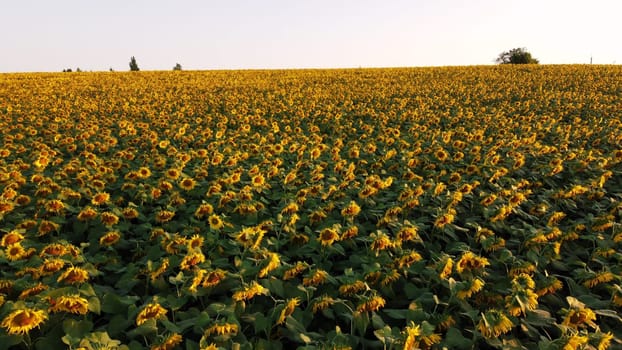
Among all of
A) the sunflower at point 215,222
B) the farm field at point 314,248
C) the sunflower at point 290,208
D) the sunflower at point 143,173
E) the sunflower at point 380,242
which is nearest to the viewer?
the farm field at point 314,248

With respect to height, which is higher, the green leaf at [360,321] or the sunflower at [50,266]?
the sunflower at [50,266]

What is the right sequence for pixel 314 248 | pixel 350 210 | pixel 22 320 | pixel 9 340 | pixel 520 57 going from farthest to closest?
pixel 520 57
pixel 350 210
pixel 314 248
pixel 9 340
pixel 22 320

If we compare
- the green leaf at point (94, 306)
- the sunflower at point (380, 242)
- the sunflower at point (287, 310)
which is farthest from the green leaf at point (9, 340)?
the sunflower at point (380, 242)

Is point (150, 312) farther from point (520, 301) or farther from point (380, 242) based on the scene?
point (520, 301)

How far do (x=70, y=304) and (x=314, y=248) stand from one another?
179 cm

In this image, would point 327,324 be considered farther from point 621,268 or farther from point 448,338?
point 621,268

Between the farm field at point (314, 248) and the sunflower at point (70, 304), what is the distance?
15mm

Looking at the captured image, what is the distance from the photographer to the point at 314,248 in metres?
3.46

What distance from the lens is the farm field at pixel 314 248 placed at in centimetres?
241

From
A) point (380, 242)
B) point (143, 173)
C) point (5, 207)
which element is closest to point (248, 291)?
point (380, 242)

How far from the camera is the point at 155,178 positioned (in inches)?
219

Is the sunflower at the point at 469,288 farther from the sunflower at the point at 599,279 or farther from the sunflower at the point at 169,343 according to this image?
the sunflower at the point at 169,343

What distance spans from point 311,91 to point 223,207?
13389mm

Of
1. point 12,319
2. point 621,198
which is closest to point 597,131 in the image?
point 621,198
